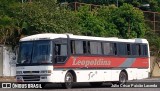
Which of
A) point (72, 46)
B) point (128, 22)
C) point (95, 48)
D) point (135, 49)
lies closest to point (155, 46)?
point (128, 22)

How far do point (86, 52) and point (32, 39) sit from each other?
3.34 m

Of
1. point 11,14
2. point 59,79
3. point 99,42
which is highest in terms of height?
point 11,14

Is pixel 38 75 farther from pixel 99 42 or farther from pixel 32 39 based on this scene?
pixel 99 42

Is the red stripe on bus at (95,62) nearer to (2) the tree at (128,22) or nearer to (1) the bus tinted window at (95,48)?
(1) the bus tinted window at (95,48)

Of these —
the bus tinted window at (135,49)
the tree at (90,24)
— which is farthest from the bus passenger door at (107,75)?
the tree at (90,24)

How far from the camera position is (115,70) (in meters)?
30.1

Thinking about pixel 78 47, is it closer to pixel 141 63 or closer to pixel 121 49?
pixel 121 49

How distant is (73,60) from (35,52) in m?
2.18

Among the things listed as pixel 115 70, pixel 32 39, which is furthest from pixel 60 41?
pixel 115 70

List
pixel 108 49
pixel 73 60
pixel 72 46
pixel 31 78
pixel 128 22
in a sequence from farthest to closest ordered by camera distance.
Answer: pixel 128 22 → pixel 108 49 → pixel 72 46 → pixel 73 60 → pixel 31 78

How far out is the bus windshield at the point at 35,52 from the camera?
25.3 m

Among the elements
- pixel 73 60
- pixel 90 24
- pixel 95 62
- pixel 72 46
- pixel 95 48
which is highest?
pixel 90 24

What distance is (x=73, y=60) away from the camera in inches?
1043

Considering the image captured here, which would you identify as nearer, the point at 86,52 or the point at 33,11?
the point at 86,52
